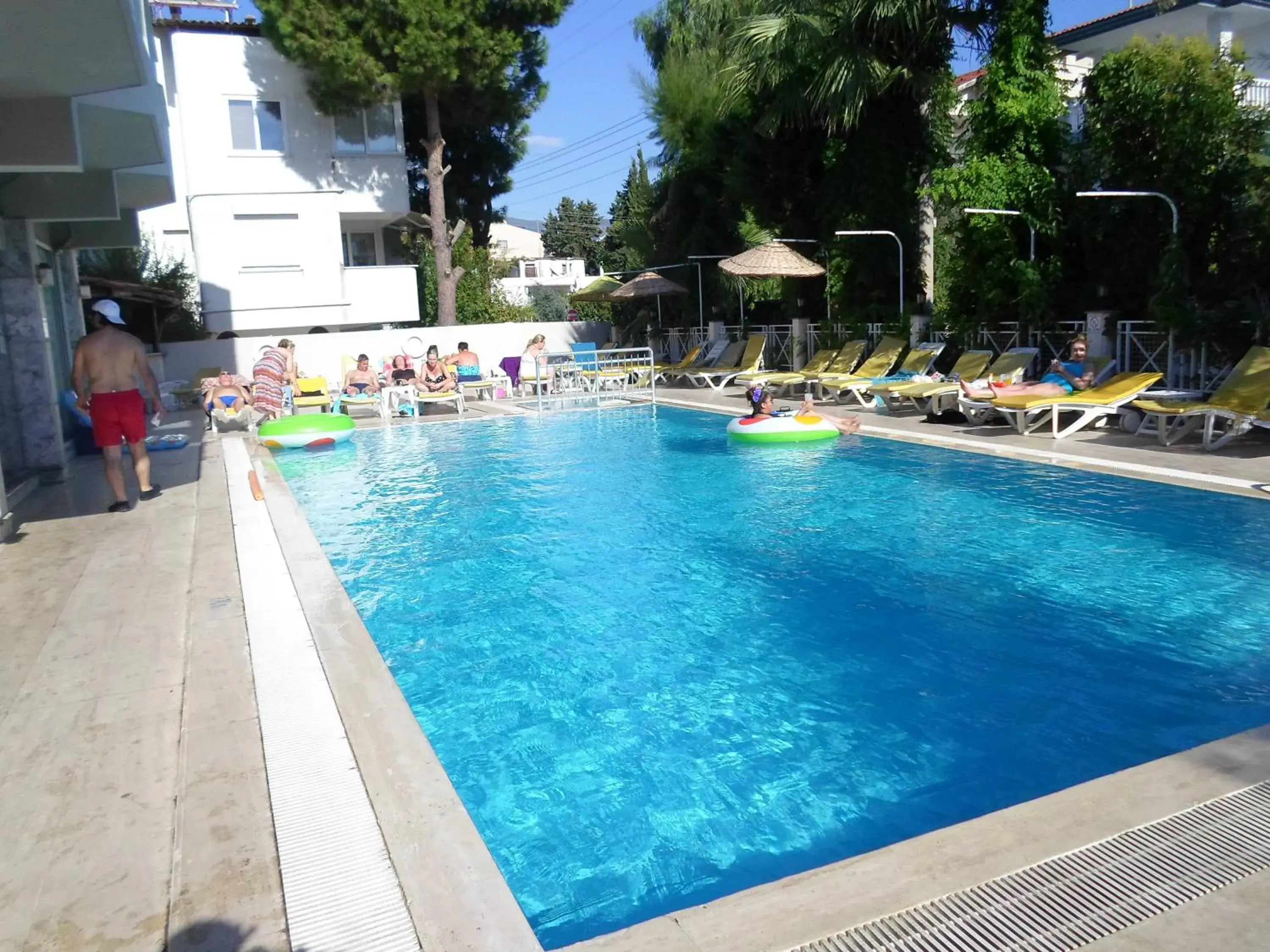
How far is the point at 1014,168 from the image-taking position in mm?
13891

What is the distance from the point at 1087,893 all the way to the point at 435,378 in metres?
15.9

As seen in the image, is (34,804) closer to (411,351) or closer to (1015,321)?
(1015,321)

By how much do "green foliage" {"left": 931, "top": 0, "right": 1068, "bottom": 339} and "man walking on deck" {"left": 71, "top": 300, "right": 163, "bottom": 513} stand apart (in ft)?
36.7

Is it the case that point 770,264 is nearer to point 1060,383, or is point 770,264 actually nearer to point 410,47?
point 1060,383

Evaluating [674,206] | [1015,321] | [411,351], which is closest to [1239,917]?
[1015,321]

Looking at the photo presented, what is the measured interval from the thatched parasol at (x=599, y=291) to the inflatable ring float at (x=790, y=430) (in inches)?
488

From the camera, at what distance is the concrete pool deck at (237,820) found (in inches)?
104

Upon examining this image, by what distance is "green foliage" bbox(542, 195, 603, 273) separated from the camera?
90938mm

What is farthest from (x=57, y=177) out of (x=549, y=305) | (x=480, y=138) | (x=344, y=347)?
(x=549, y=305)

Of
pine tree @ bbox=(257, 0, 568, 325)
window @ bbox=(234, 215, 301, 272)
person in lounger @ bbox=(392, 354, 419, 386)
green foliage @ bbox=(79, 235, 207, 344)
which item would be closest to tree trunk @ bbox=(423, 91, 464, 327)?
pine tree @ bbox=(257, 0, 568, 325)

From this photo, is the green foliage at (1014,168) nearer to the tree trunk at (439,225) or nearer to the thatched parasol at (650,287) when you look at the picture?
the thatched parasol at (650,287)

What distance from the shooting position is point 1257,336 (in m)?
10.5

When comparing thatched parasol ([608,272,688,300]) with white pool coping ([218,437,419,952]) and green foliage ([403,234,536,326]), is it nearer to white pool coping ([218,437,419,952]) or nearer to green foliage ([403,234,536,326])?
green foliage ([403,234,536,326])

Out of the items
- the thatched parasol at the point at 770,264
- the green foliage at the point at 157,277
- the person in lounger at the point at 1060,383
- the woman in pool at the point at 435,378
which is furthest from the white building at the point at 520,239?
the person in lounger at the point at 1060,383
